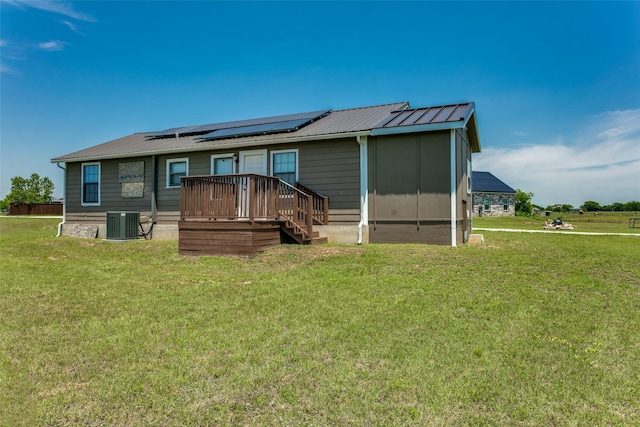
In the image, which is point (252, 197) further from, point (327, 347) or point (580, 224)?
point (580, 224)

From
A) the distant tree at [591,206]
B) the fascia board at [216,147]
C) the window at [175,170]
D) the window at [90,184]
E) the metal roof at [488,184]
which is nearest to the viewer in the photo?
the fascia board at [216,147]

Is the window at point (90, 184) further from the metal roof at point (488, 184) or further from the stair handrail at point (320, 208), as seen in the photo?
the metal roof at point (488, 184)

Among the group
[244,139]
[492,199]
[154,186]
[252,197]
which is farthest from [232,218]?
[492,199]

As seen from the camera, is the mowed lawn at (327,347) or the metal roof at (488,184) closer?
the mowed lawn at (327,347)

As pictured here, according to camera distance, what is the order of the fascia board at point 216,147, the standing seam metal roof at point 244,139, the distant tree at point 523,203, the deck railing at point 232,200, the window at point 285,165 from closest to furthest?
the deck railing at point 232,200 < the fascia board at point 216,147 < the standing seam metal roof at point 244,139 < the window at point 285,165 < the distant tree at point 523,203

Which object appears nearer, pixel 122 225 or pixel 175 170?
pixel 122 225

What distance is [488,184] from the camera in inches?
1519

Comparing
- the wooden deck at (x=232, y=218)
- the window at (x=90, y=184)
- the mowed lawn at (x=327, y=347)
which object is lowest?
the mowed lawn at (x=327, y=347)

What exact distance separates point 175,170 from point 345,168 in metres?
6.00

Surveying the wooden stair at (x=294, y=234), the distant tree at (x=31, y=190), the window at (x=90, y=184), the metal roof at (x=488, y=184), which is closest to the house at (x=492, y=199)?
the metal roof at (x=488, y=184)

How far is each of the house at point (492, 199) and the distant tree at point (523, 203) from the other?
37 centimetres

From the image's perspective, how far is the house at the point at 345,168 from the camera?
9.68 m

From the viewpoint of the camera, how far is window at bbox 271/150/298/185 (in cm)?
1132

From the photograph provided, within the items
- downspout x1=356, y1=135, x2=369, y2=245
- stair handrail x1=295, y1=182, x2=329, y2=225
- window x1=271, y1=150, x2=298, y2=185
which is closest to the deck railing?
stair handrail x1=295, y1=182, x2=329, y2=225
